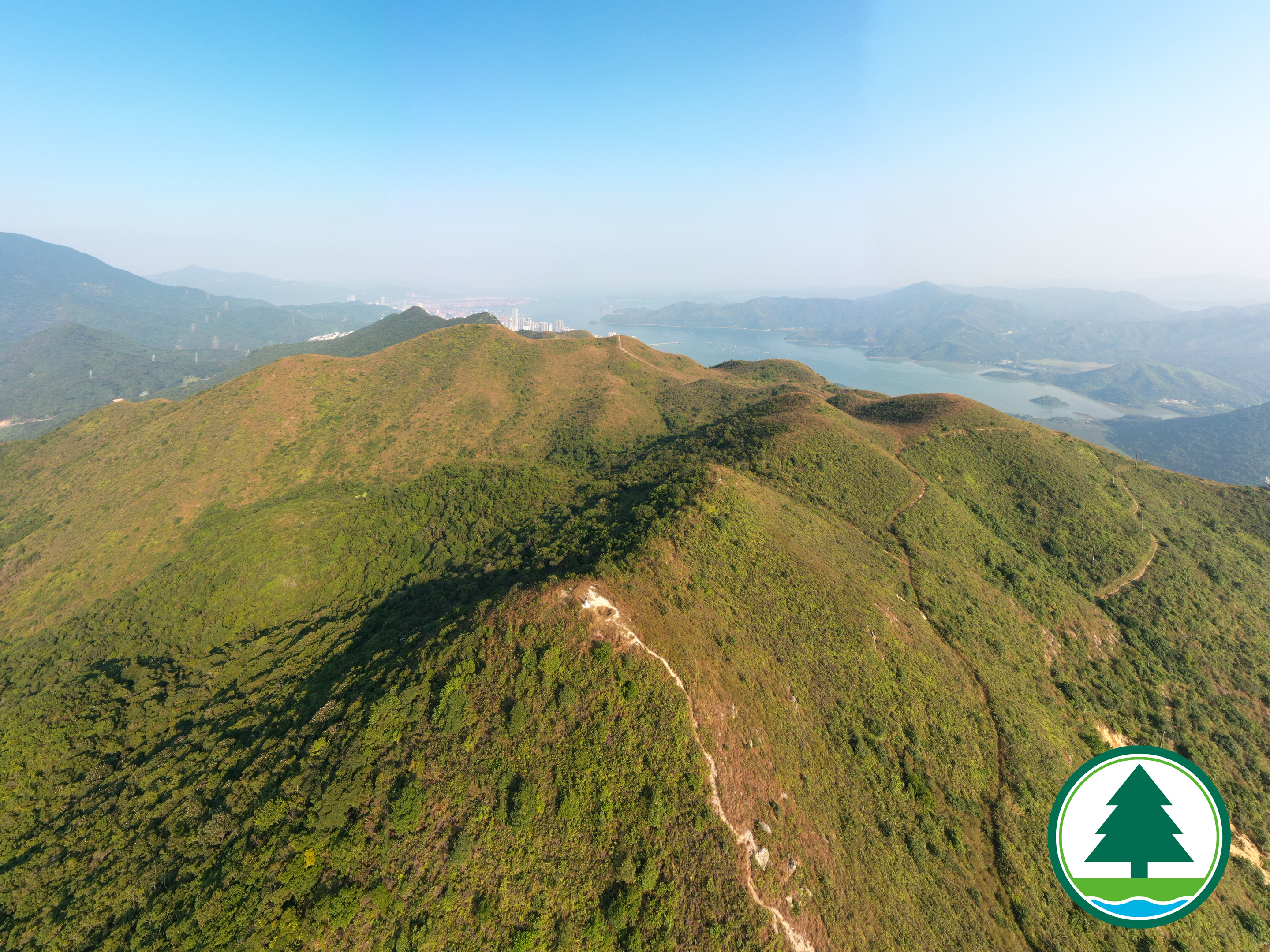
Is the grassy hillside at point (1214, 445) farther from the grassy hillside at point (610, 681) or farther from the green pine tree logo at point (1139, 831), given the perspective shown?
the green pine tree logo at point (1139, 831)

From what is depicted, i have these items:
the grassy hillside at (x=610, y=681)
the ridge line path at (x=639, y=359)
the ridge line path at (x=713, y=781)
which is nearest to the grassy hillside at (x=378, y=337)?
the ridge line path at (x=639, y=359)

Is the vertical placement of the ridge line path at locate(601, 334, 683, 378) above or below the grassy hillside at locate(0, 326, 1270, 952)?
above

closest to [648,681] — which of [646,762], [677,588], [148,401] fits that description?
[646,762]

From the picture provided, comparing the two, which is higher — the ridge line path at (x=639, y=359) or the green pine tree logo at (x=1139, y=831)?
the ridge line path at (x=639, y=359)

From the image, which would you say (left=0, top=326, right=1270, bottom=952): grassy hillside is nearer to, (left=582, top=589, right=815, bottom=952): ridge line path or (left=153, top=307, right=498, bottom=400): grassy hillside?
(left=582, top=589, right=815, bottom=952): ridge line path

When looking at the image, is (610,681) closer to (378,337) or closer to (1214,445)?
(378,337)


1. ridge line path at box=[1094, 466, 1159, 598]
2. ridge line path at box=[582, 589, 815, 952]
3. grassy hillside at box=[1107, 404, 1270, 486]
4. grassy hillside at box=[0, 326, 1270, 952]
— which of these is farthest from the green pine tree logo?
grassy hillside at box=[1107, 404, 1270, 486]

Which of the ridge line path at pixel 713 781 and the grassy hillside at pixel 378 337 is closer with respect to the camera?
the ridge line path at pixel 713 781

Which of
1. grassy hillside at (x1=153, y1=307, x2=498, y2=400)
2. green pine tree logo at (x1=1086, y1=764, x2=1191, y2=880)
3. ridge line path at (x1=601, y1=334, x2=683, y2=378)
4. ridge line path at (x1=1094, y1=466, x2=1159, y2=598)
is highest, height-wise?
grassy hillside at (x1=153, y1=307, x2=498, y2=400)
